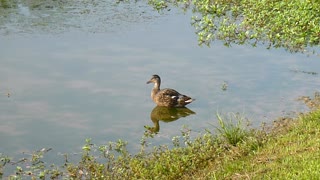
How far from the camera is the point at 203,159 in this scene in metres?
9.77

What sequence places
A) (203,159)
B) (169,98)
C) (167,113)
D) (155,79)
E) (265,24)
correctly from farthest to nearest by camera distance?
(265,24), (155,79), (167,113), (169,98), (203,159)

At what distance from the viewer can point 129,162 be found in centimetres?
977

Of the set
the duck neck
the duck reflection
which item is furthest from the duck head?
the duck reflection

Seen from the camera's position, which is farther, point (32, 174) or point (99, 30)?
point (99, 30)

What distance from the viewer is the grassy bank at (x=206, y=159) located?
28.4 feet

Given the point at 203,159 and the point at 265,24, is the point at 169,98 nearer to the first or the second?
the point at 203,159

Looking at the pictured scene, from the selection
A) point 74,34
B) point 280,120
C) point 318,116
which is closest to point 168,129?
point 280,120

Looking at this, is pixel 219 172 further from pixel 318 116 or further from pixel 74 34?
pixel 74 34

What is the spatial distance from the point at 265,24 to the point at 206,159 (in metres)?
10.1

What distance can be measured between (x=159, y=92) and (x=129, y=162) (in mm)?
3929

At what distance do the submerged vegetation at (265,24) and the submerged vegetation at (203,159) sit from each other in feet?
22.4

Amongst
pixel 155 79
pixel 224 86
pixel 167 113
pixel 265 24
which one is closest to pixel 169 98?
pixel 167 113

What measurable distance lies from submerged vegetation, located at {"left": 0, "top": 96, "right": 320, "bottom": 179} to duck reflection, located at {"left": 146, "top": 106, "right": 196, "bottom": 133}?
2.11 m

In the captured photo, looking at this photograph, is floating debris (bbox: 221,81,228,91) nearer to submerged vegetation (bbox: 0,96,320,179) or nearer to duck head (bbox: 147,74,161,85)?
duck head (bbox: 147,74,161,85)
